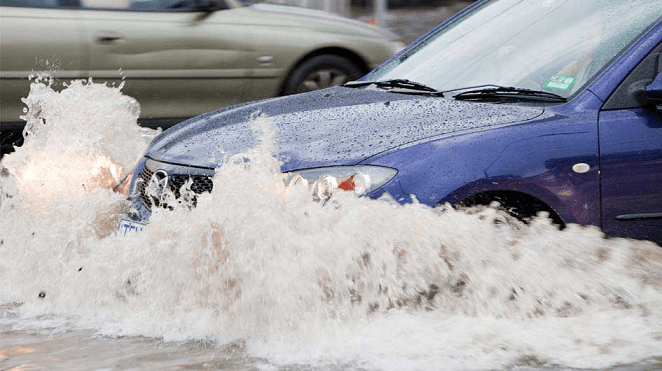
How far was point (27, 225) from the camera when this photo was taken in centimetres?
564

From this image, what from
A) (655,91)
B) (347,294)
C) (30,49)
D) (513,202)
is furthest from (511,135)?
(30,49)

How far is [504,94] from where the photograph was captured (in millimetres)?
4973

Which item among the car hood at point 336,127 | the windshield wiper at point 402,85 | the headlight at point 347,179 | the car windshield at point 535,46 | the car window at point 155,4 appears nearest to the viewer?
the headlight at point 347,179

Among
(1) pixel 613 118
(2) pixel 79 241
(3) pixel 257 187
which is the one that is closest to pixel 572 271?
(1) pixel 613 118

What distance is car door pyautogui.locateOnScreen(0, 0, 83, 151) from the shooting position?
8484mm

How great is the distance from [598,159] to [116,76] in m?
5.13

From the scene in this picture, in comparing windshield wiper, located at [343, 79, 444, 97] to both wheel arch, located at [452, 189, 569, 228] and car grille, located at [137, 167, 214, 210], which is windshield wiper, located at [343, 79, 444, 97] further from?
car grille, located at [137, 167, 214, 210]

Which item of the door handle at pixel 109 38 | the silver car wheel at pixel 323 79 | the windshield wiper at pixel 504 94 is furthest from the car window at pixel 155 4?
the windshield wiper at pixel 504 94

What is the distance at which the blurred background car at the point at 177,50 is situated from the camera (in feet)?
28.1

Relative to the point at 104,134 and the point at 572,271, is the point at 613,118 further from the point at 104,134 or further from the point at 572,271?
the point at 104,134

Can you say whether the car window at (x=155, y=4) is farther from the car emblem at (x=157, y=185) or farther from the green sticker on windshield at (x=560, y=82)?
the green sticker on windshield at (x=560, y=82)

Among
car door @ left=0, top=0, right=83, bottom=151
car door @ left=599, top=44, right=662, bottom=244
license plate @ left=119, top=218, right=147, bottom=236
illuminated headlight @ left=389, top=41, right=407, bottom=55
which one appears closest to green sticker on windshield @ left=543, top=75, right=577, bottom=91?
car door @ left=599, top=44, right=662, bottom=244

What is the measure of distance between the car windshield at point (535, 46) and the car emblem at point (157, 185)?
1.42 m

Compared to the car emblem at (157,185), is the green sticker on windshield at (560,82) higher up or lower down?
higher up
